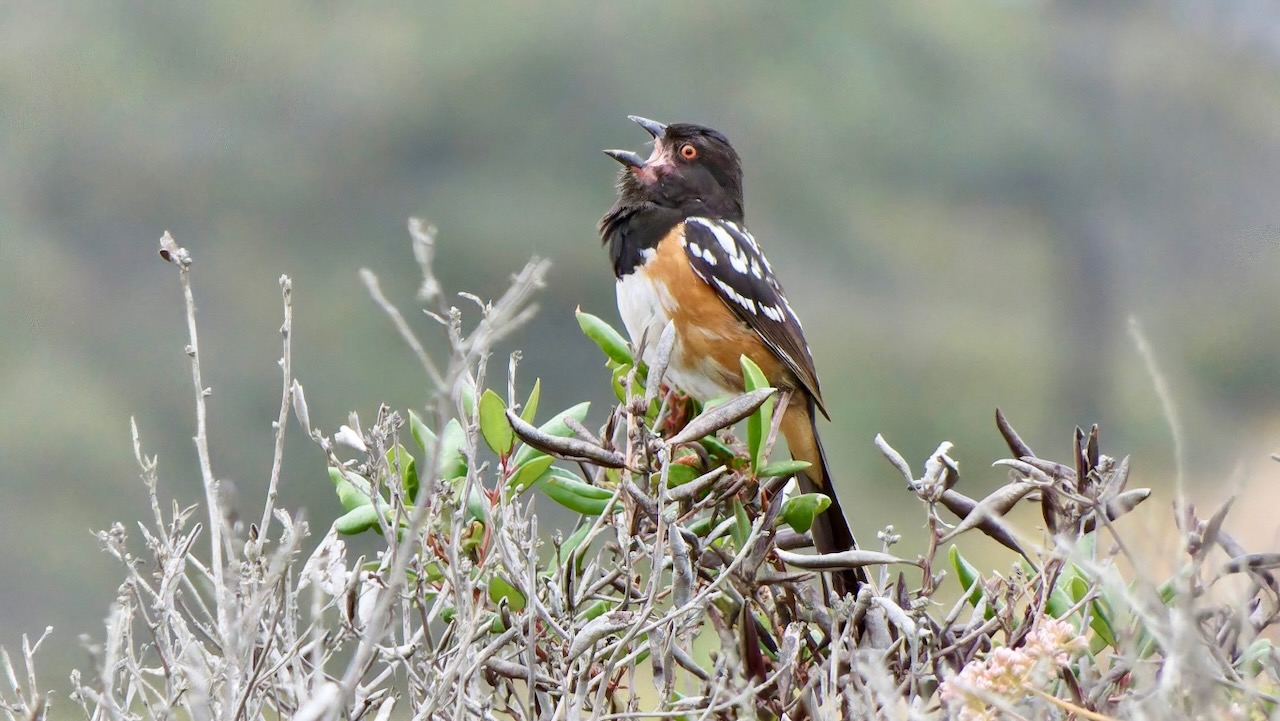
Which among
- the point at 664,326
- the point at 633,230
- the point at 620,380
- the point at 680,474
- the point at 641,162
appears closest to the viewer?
the point at 680,474

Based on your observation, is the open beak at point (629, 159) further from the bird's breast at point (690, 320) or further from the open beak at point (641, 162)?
the bird's breast at point (690, 320)

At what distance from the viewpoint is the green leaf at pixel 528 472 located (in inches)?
58.5

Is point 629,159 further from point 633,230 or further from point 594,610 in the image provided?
point 594,610

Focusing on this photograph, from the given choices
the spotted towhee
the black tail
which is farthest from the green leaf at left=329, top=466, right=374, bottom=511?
the spotted towhee

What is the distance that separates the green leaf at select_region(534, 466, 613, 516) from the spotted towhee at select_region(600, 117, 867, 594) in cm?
101

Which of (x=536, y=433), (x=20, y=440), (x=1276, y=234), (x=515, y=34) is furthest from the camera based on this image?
(x=515, y=34)

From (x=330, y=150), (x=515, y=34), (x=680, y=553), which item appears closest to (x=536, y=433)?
(x=680, y=553)

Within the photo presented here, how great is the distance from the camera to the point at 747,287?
2.68 m

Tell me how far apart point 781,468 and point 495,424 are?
1.04ft

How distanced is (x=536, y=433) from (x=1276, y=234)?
538 inches

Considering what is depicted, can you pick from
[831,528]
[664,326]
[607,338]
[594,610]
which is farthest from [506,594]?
[664,326]

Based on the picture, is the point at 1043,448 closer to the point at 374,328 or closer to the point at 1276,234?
the point at 1276,234

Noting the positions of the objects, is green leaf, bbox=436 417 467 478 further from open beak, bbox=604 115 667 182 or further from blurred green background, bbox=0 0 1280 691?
blurred green background, bbox=0 0 1280 691

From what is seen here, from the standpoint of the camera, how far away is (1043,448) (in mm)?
11898
